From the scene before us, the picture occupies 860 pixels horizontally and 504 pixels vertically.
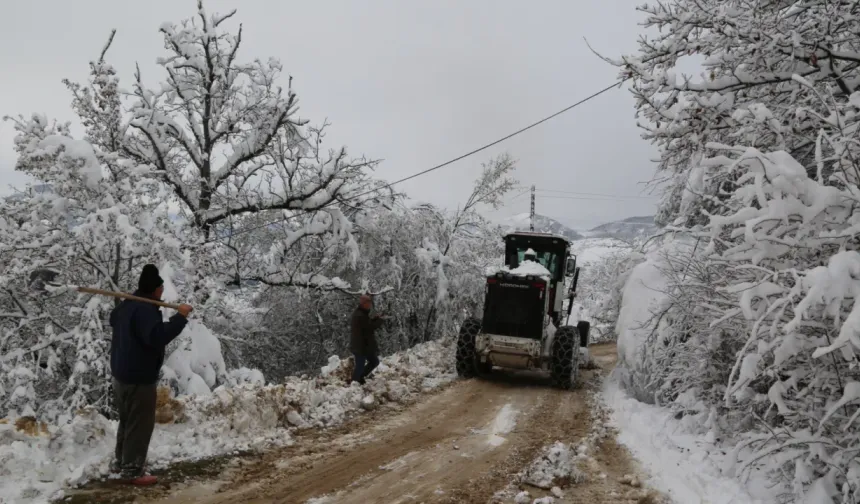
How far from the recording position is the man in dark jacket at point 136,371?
4730mm

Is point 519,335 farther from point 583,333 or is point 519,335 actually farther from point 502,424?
point 583,333

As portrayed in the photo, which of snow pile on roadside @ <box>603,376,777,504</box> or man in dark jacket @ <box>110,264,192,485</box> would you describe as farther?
→ snow pile on roadside @ <box>603,376,777,504</box>

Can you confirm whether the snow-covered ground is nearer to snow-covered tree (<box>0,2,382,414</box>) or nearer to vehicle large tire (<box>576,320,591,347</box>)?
vehicle large tire (<box>576,320,591,347</box>)

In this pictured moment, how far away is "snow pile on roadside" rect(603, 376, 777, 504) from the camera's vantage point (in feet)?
16.0

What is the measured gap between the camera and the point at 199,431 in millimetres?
5855

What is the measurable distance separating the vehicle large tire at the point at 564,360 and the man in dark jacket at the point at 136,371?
24.5 feet

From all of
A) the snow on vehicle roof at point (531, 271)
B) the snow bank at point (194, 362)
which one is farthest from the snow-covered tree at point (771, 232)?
the snow bank at point (194, 362)

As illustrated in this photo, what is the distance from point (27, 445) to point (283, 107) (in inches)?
397

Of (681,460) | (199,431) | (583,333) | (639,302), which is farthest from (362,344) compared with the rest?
(583,333)

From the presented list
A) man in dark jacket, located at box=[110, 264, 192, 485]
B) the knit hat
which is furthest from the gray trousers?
the knit hat

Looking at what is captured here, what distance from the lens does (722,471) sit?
5.25 meters

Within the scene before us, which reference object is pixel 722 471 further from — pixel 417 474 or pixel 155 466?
pixel 155 466

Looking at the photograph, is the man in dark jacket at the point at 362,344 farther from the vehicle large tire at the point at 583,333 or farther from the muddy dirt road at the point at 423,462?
the vehicle large tire at the point at 583,333

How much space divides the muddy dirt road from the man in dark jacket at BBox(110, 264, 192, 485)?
37 centimetres
